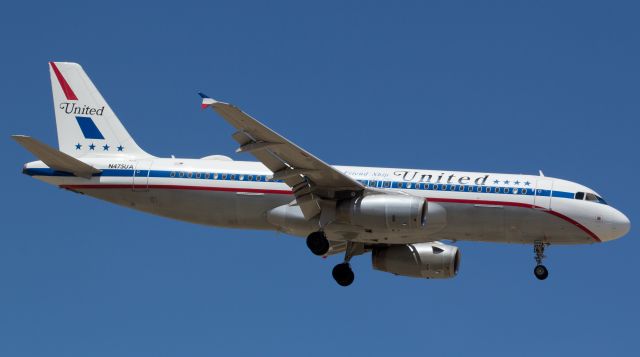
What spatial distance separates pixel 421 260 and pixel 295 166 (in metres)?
7.43

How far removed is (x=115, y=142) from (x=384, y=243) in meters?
11.5

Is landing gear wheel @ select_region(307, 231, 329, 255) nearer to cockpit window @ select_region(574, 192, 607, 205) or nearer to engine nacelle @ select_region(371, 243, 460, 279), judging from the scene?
engine nacelle @ select_region(371, 243, 460, 279)

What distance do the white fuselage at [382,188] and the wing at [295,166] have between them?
992 millimetres

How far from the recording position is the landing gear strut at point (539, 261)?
4172 cm

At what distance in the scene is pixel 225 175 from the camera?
1699 inches

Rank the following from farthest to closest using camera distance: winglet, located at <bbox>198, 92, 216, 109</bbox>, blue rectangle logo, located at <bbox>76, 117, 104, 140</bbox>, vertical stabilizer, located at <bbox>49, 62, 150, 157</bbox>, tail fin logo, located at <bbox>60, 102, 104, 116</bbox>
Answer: tail fin logo, located at <bbox>60, 102, 104, 116</bbox> < blue rectangle logo, located at <bbox>76, 117, 104, 140</bbox> < vertical stabilizer, located at <bbox>49, 62, 150, 157</bbox> < winglet, located at <bbox>198, 92, 216, 109</bbox>

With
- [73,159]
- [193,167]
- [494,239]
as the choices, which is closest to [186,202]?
[193,167]

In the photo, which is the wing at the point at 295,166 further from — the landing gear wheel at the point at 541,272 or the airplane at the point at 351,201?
the landing gear wheel at the point at 541,272

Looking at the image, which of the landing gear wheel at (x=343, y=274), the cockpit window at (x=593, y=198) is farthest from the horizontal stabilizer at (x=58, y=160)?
the cockpit window at (x=593, y=198)

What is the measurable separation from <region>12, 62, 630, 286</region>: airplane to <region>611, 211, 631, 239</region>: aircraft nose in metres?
0.05

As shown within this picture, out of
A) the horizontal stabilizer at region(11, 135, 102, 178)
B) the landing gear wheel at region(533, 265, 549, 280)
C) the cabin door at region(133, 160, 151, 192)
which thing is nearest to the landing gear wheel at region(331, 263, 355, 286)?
the landing gear wheel at region(533, 265, 549, 280)

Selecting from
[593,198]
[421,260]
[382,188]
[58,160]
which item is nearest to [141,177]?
[58,160]

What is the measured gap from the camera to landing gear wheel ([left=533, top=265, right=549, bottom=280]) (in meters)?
41.7

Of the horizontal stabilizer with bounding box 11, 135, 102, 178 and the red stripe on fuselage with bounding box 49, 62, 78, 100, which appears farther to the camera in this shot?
the red stripe on fuselage with bounding box 49, 62, 78, 100
